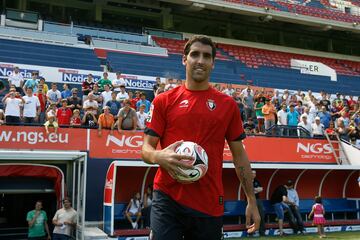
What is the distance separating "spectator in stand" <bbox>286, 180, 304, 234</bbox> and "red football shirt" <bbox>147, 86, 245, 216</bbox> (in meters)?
10.4

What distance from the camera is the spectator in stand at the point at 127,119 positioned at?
39.2 feet

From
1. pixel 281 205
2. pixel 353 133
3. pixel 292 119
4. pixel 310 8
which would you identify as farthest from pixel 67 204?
pixel 310 8

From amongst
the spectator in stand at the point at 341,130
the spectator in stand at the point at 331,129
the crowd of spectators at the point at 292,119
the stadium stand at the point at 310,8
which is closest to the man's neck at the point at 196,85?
the crowd of spectators at the point at 292,119

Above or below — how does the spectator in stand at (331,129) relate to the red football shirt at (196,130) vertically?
above

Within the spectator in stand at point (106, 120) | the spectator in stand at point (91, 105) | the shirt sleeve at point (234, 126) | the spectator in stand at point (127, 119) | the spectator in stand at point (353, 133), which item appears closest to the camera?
the shirt sleeve at point (234, 126)

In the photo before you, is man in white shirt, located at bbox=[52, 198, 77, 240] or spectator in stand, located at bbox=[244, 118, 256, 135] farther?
spectator in stand, located at bbox=[244, 118, 256, 135]

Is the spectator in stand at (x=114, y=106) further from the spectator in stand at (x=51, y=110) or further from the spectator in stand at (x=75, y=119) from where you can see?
the spectator in stand at (x=51, y=110)

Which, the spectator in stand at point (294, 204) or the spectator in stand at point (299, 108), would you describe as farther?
the spectator in stand at point (299, 108)

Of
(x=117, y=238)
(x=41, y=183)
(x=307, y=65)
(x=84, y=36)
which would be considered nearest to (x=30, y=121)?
(x=41, y=183)

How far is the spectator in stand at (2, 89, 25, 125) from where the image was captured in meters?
11.3

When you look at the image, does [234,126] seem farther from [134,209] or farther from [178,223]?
[134,209]

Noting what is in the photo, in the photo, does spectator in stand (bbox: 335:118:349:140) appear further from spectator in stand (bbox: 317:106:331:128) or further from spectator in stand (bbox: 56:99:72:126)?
spectator in stand (bbox: 56:99:72:126)

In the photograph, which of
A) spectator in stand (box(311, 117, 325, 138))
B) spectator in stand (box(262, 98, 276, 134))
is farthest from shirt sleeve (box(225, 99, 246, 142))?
spectator in stand (box(311, 117, 325, 138))

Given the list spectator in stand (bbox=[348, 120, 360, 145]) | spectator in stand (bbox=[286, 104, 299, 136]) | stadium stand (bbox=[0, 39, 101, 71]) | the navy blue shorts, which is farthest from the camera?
stadium stand (bbox=[0, 39, 101, 71])
